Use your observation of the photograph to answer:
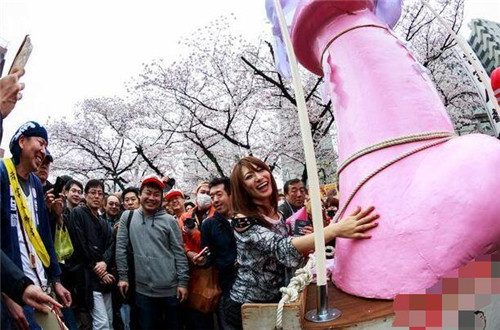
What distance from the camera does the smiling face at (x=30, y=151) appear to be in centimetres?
187

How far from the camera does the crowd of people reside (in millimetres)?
1552

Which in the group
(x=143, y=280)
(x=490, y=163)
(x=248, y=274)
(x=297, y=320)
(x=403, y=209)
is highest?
(x=490, y=163)

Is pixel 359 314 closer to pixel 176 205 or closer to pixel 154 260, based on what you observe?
pixel 154 260

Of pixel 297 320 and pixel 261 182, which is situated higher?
pixel 261 182

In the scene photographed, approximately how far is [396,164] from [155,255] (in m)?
2.33

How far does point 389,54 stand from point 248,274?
105 cm

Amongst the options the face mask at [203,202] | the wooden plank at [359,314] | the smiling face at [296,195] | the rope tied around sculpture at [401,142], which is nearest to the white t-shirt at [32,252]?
the wooden plank at [359,314]

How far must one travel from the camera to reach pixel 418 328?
862mm

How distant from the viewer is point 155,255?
9.89ft

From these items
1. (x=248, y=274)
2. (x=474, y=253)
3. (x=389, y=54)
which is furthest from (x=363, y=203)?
(x=248, y=274)

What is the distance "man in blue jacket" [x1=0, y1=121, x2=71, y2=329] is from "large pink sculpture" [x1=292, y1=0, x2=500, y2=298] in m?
1.31

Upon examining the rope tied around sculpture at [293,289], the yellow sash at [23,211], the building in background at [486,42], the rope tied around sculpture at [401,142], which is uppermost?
the building in background at [486,42]

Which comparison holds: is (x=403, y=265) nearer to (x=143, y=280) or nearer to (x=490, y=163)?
(x=490, y=163)

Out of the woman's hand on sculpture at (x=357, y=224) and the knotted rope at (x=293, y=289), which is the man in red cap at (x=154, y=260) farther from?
the woman's hand on sculpture at (x=357, y=224)
